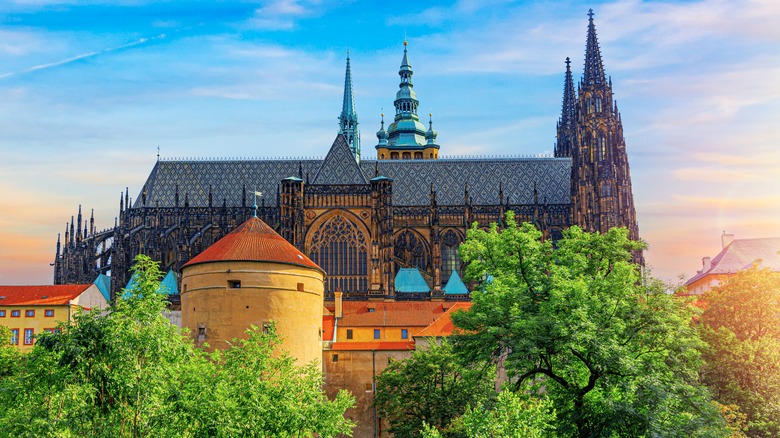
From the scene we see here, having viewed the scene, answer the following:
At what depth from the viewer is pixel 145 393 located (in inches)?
1404

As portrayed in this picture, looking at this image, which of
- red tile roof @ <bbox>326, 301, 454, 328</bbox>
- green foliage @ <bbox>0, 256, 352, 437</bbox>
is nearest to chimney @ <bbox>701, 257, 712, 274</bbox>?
red tile roof @ <bbox>326, 301, 454, 328</bbox>

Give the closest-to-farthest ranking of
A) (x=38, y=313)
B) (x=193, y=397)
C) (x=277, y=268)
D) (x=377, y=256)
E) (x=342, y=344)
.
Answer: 1. (x=193, y=397)
2. (x=277, y=268)
3. (x=342, y=344)
4. (x=38, y=313)
5. (x=377, y=256)

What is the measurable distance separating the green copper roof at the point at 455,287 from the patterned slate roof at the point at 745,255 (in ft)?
87.1

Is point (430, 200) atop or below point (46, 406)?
atop

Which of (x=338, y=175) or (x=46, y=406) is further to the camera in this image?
(x=338, y=175)

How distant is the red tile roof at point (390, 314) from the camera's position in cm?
7219

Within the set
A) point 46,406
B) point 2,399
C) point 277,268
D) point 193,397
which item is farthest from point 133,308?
point 277,268

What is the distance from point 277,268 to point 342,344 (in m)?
14.8

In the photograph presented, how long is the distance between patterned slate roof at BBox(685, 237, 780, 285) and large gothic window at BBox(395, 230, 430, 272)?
2965cm

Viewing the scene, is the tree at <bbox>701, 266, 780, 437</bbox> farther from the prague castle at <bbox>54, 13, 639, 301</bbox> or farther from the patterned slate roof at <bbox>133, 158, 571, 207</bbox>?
the patterned slate roof at <bbox>133, 158, 571, 207</bbox>

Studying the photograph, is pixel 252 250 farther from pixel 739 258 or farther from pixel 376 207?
pixel 739 258

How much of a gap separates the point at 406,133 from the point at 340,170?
47.2 m

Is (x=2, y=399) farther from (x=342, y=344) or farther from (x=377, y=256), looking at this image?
(x=377, y=256)

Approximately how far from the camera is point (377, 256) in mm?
91062
